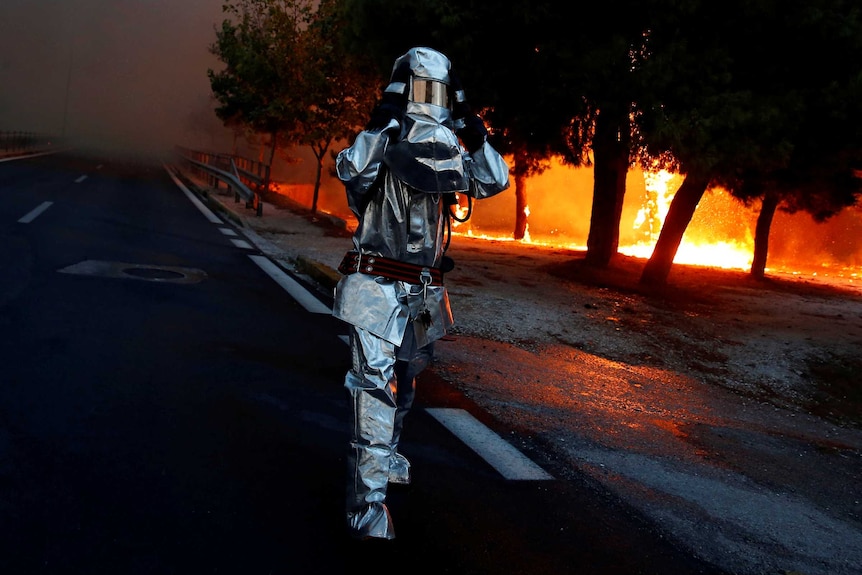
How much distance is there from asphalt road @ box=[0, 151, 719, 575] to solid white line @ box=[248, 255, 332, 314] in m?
0.92

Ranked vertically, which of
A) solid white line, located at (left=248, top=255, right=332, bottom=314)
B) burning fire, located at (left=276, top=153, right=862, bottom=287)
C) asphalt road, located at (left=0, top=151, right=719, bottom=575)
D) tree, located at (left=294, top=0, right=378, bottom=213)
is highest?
tree, located at (left=294, top=0, right=378, bottom=213)

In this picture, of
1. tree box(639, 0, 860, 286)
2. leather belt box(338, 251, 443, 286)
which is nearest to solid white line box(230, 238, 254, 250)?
tree box(639, 0, 860, 286)

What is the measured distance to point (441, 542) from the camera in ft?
9.95

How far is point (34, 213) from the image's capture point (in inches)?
489

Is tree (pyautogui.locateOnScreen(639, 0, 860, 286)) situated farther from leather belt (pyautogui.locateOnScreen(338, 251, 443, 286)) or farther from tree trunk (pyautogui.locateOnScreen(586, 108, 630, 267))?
leather belt (pyautogui.locateOnScreen(338, 251, 443, 286))

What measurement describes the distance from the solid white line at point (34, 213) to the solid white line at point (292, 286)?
3.53 m

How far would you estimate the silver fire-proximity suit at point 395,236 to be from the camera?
116 inches

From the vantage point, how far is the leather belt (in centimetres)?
308

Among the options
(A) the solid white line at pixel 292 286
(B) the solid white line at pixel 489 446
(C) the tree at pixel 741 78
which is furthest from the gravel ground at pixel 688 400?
(C) the tree at pixel 741 78

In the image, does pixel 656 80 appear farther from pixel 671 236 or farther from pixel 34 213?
pixel 34 213

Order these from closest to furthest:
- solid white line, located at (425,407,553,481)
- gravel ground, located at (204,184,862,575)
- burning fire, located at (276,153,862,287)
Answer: gravel ground, located at (204,184,862,575) < solid white line, located at (425,407,553,481) < burning fire, located at (276,153,862,287)

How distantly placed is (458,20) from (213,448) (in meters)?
7.82

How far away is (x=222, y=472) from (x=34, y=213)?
10745 mm

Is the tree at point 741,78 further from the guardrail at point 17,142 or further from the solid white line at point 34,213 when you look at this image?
the guardrail at point 17,142
